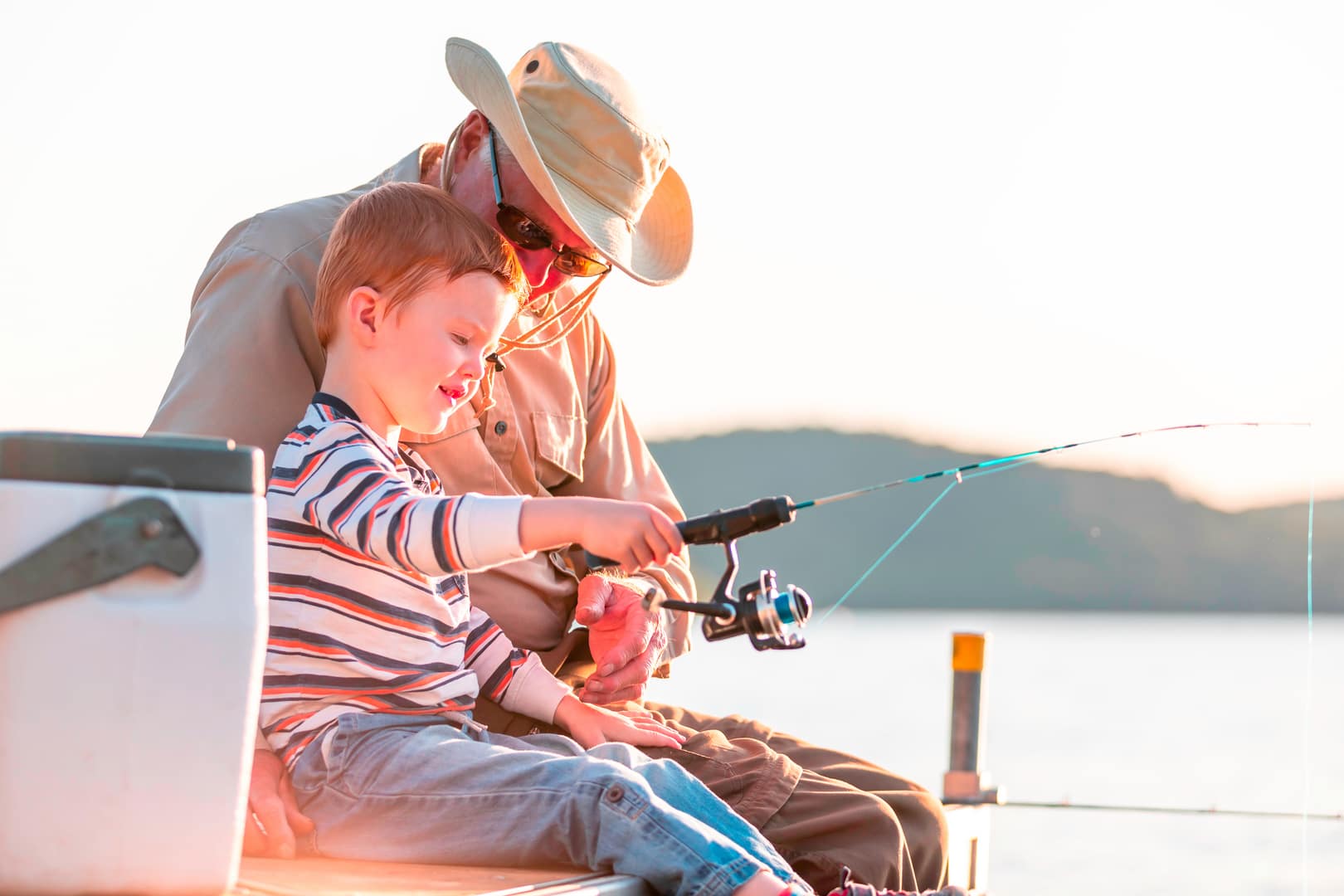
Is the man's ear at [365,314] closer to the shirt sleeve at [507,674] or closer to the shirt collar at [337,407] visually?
the shirt collar at [337,407]

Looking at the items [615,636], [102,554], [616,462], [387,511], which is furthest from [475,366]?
[616,462]

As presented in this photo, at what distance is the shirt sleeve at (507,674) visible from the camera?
2.73 meters

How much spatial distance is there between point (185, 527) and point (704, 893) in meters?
0.85

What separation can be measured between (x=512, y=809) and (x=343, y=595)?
1.32 feet

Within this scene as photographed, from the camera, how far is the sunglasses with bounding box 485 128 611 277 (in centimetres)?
289

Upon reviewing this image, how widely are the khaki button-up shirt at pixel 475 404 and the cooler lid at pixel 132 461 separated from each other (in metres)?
0.93

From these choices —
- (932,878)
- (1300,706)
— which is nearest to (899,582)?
(1300,706)

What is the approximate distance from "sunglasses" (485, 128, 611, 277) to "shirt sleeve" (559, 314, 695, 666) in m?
Result: 0.44

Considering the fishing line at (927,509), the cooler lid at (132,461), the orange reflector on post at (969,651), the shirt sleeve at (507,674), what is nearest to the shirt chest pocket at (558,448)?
the shirt sleeve at (507,674)

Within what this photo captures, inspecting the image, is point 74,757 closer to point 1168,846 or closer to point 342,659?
point 342,659

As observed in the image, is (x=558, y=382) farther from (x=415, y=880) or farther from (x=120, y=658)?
(x=120, y=658)

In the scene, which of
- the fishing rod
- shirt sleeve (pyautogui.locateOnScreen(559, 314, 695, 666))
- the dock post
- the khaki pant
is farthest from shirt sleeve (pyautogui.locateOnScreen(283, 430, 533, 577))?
the dock post

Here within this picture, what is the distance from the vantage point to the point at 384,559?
2.21 m

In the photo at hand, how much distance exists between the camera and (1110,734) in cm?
1609
